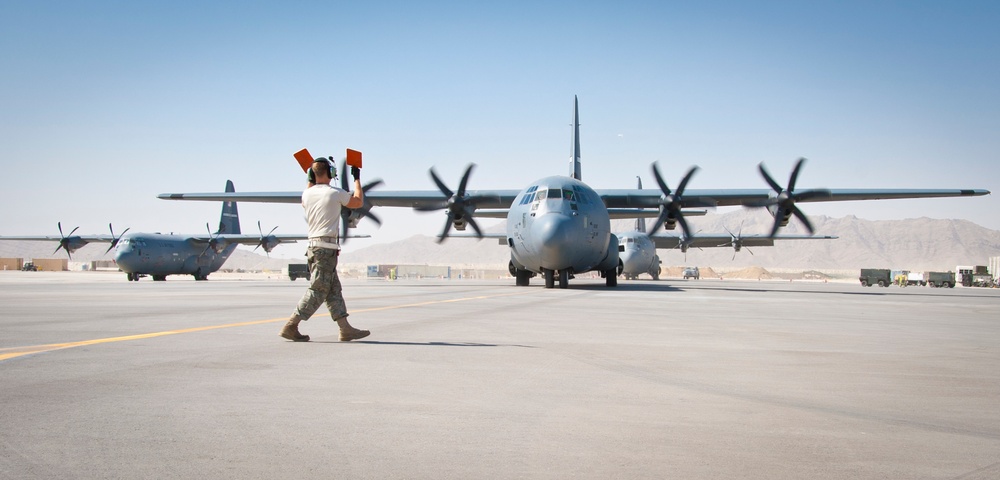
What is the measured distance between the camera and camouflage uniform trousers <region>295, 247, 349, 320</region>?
25.3 ft

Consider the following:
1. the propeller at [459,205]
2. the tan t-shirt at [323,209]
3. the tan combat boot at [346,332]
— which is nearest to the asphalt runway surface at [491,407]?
the tan combat boot at [346,332]

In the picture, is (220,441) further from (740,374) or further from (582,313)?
(582,313)

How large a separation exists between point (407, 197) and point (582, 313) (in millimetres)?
20842

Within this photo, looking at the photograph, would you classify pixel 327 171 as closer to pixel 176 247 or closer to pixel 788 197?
pixel 788 197

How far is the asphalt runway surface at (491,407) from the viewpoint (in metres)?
3.11

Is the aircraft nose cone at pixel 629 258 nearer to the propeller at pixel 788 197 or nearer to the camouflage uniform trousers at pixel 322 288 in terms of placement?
the propeller at pixel 788 197

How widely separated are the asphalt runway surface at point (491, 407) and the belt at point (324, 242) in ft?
3.79

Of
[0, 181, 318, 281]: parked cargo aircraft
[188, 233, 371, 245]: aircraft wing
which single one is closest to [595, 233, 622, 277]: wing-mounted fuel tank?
[188, 233, 371, 245]: aircraft wing

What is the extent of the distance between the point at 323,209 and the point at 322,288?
1.02m

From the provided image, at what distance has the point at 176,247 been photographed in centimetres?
5500

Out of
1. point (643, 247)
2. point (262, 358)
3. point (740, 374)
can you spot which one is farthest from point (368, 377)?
point (643, 247)

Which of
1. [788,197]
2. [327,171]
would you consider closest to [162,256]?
[788,197]

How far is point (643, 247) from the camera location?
4941 cm

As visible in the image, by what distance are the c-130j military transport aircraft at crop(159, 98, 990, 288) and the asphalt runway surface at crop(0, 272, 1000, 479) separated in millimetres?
16519
